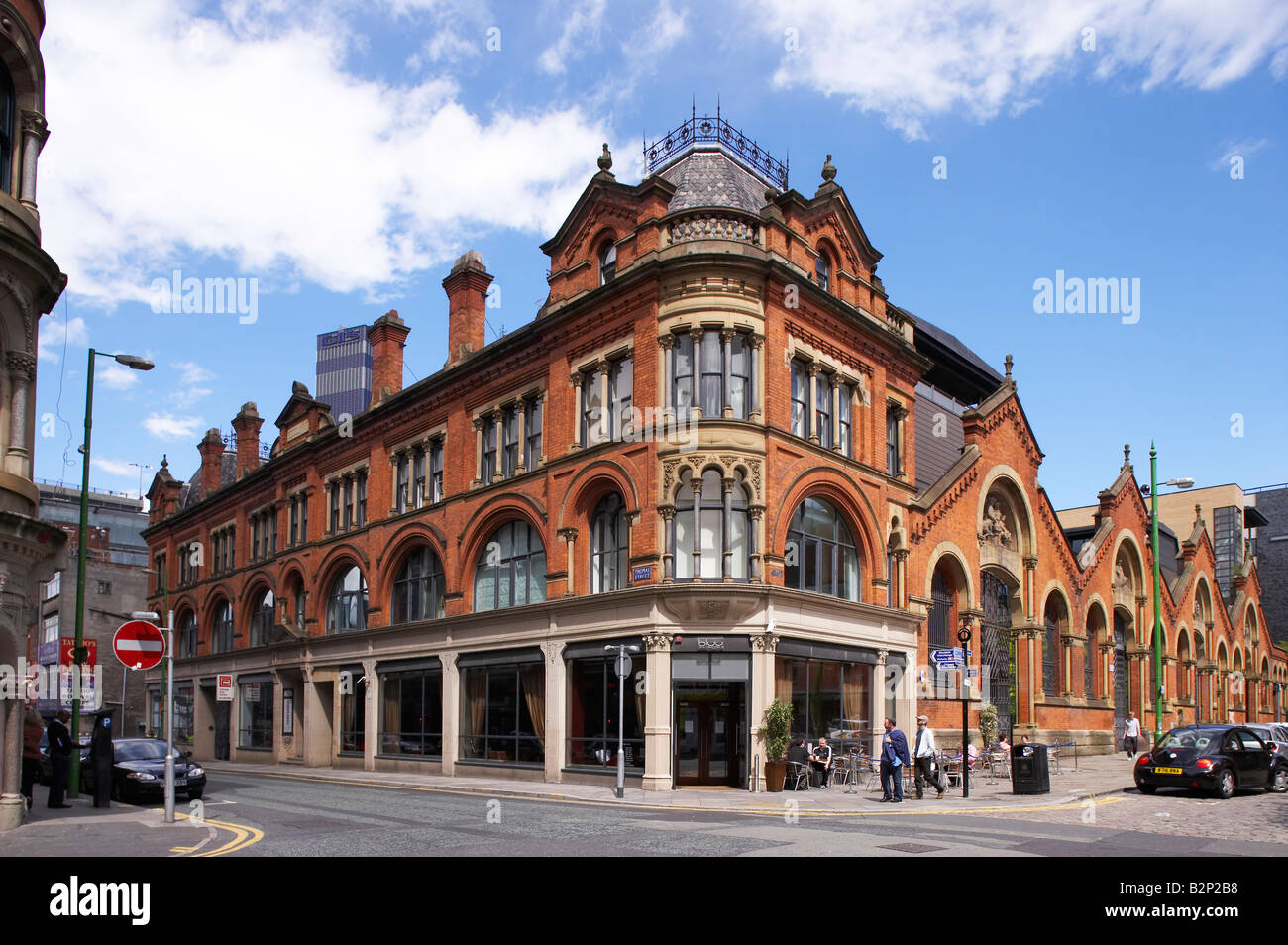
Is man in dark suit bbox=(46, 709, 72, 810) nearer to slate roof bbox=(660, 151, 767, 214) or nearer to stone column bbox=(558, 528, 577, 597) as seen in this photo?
stone column bbox=(558, 528, 577, 597)

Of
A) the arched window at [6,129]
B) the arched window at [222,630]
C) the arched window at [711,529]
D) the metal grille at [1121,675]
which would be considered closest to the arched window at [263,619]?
the arched window at [222,630]

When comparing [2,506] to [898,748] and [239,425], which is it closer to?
[898,748]

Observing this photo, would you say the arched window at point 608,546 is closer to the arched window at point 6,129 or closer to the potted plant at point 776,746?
the potted plant at point 776,746

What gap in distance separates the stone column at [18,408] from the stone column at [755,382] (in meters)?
15.5

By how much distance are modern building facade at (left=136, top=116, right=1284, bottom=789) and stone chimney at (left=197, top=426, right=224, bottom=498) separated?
13421 millimetres

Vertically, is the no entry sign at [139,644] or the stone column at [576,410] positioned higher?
the stone column at [576,410]

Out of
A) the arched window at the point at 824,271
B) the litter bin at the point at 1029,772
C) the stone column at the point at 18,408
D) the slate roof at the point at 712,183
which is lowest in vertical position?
the litter bin at the point at 1029,772

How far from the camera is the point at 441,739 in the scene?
3431cm

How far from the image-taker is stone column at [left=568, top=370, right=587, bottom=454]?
3017 cm

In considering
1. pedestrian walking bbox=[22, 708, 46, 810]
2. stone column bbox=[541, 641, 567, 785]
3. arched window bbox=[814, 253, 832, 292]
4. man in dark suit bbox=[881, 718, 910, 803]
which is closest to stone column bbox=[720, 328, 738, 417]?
arched window bbox=[814, 253, 832, 292]

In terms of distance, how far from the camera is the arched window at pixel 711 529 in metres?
26.4

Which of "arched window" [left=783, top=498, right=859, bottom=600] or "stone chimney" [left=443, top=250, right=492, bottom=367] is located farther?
"stone chimney" [left=443, top=250, right=492, bottom=367]
